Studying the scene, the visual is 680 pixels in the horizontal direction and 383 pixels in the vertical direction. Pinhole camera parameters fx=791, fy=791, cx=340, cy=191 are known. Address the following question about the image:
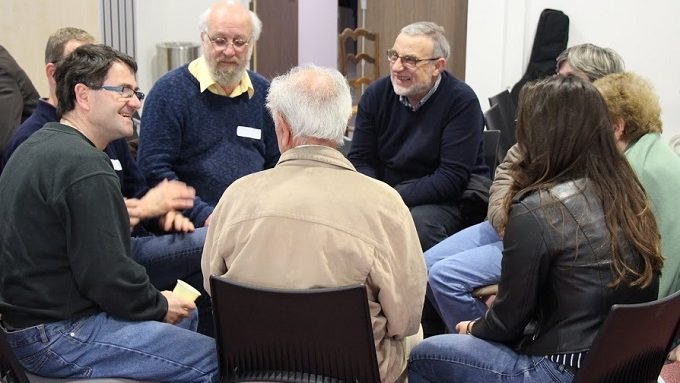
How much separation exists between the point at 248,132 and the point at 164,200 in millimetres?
641

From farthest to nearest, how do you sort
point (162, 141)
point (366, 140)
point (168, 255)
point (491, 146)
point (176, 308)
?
point (491, 146) < point (366, 140) < point (162, 141) < point (168, 255) < point (176, 308)

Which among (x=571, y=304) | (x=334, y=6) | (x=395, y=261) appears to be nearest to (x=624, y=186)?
(x=571, y=304)

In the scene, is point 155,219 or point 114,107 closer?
point 114,107

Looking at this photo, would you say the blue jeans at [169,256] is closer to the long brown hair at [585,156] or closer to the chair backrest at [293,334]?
the chair backrest at [293,334]

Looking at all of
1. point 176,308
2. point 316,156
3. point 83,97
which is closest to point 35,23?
point 83,97

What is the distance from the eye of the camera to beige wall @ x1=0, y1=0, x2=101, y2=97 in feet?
16.0

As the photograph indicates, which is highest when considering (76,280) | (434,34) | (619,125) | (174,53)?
(434,34)

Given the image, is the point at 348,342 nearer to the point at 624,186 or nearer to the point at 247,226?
the point at 247,226

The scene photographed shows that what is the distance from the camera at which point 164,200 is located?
2.70 meters

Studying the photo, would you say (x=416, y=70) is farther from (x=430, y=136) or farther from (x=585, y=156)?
(x=585, y=156)

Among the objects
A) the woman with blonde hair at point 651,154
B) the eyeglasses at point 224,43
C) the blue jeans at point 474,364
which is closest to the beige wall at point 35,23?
the eyeglasses at point 224,43

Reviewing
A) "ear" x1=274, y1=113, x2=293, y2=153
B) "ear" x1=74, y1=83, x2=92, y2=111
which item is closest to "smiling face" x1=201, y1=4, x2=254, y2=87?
"ear" x1=74, y1=83, x2=92, y2=111

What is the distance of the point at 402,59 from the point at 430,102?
0.22m

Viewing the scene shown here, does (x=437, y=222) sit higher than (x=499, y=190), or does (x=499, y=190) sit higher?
(x=499, y=190)
